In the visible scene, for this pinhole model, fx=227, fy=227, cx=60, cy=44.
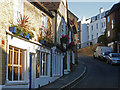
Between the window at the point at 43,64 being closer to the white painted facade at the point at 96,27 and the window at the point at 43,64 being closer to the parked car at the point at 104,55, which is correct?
the parked car at the point at 104,55

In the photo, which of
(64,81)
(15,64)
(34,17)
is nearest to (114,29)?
(64,81)

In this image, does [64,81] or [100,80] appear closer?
[64,81]

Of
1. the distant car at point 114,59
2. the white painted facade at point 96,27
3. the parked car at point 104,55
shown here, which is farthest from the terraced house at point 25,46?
the white painted facade at point 96,27

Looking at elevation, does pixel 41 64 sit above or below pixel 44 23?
below

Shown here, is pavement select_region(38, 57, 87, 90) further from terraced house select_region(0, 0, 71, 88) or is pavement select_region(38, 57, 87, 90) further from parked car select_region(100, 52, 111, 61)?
parked car select_region(100, 52, 111, 61)

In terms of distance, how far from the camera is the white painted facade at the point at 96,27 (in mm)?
62750

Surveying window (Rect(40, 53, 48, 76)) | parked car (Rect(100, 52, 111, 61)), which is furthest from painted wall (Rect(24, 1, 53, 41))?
parked car (Rect(100, 52, 111, 61))

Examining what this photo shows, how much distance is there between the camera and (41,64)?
15.0 meters

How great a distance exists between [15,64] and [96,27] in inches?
2231

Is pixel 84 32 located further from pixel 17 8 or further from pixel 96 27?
pixel 17 8

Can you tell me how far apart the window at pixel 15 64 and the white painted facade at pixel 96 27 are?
51577 mm

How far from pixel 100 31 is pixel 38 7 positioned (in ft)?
167

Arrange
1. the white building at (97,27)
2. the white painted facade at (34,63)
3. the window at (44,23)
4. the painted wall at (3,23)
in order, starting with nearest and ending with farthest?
the painted wall at (3,23) → the white painted facade at (34,63) → the window at (44,23) → the white building at (97,27)

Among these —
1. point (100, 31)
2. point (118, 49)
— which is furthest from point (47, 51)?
point (100, 31)
